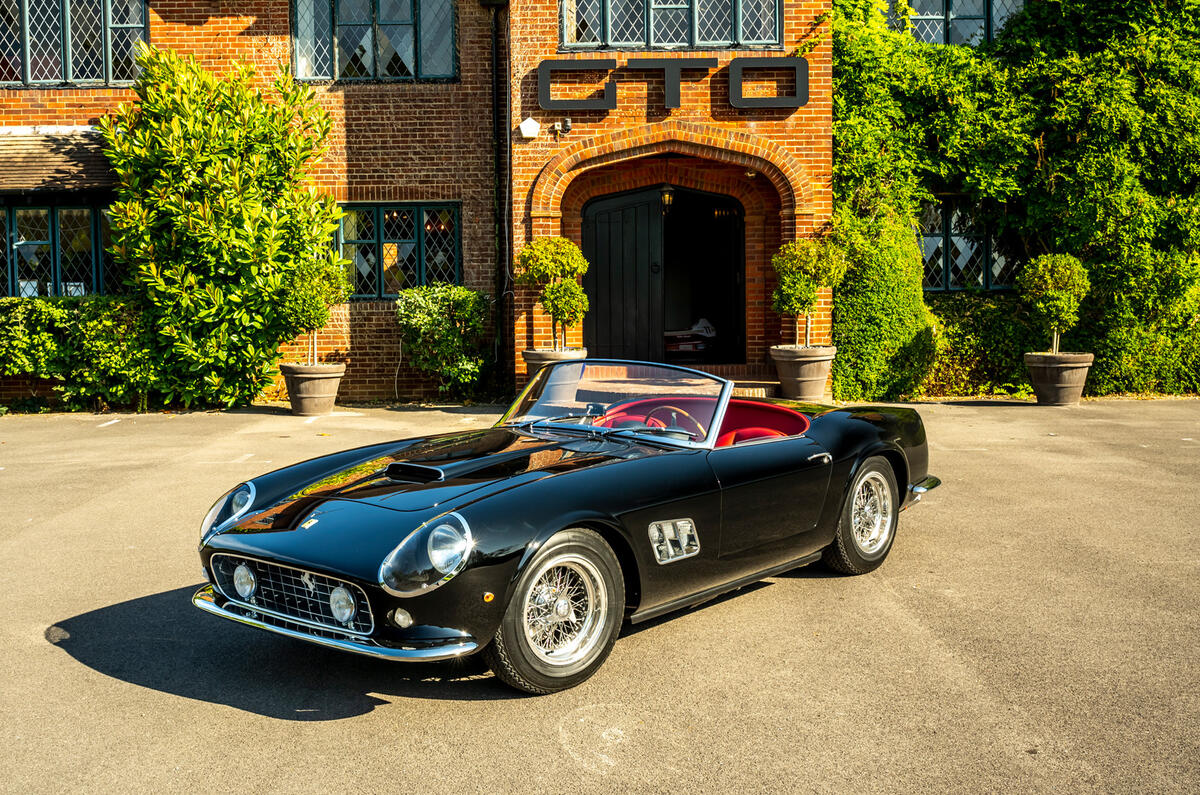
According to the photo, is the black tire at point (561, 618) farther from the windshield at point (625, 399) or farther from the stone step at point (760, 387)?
the stone step at point (760, 387)

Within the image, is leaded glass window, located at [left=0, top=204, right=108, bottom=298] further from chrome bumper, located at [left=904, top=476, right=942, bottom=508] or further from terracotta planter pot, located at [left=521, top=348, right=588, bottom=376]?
chrome bumper, located at [left=904, top=476, right=942, bottom=508]

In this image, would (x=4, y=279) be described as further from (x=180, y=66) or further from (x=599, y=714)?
(x=599, y=714)

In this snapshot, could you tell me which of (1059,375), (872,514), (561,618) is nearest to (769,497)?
(872,514)

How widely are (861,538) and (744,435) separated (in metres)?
0.99

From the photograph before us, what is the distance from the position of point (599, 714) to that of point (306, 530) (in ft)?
4.33

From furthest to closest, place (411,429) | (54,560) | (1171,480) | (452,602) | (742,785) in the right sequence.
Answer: (411,429) < (1171,480) < (54,560) < (452,602) < (742,785)

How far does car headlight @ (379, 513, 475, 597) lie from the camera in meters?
3.69

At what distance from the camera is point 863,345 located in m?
14.7

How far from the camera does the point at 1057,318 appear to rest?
14141mm

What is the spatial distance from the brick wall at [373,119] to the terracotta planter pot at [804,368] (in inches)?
186

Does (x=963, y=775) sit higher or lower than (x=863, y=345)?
lower

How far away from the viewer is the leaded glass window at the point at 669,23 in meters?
14.3

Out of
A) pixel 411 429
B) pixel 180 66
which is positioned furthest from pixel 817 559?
pixel 180 66

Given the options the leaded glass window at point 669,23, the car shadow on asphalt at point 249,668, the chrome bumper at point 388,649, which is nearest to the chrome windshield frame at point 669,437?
the car shadow on asphalt at point 249,668
